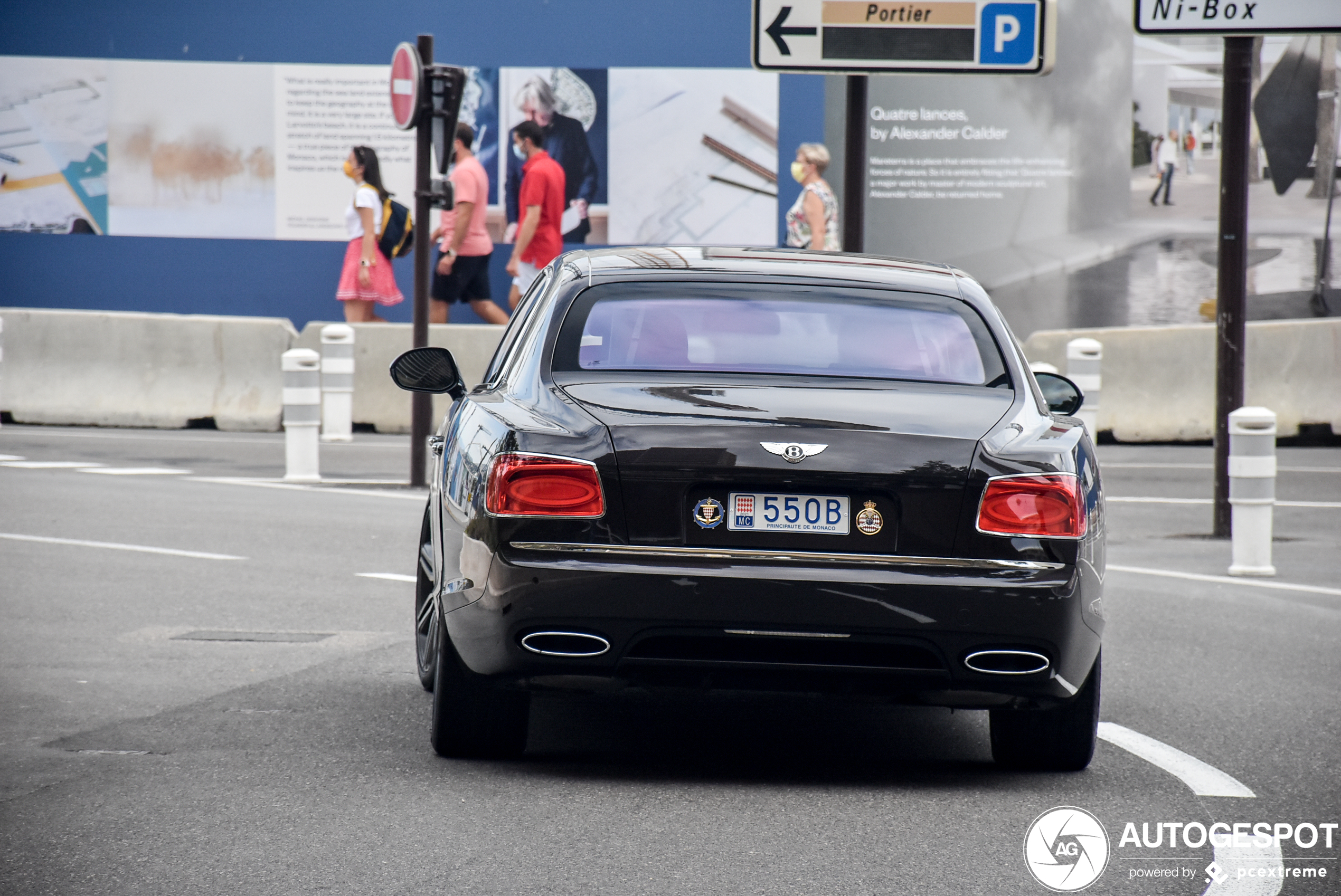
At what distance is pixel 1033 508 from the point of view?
525cm

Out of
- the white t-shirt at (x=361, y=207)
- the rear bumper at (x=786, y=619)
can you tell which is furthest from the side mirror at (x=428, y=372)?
the white t-shirt at (x=361, y=207)

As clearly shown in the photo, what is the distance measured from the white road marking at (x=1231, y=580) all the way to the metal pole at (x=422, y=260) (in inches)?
205

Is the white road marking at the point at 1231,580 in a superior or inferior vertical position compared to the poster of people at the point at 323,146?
inferior

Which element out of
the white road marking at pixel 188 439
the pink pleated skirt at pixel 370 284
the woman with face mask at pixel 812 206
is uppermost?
the woman with face mask at pixel 812 206

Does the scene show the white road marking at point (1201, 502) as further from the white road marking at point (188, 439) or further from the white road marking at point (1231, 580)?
the white road marking at point (188, 439)

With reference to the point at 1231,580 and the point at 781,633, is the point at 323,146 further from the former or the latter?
the point at 781,633

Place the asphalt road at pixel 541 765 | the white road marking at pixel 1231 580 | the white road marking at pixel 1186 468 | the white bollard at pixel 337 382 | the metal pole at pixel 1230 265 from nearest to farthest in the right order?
the asphalt road at pixel 541 765 < the white road marking at pixel 1231 580 < the metal pole at pixel 1230 265 < the white road marking at pixel 1186 468 < the white bollard at pixel 337 382

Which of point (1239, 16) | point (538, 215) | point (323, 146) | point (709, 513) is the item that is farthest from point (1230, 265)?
point (323, 146)

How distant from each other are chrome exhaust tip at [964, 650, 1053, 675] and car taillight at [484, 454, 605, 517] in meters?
1.04

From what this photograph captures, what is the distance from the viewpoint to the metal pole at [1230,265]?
11.9m

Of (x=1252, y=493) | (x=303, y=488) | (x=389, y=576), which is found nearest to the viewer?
(x=389, y=576)

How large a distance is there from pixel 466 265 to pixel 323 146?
2.41 metres

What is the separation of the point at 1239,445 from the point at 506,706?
247 inches

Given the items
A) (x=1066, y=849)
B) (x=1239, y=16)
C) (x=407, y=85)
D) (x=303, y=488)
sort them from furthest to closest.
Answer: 1. (x=303, y=488)
2. (x=407, y=85)
3. (x=1239, y=16)
4. (x=1066, y=849)
